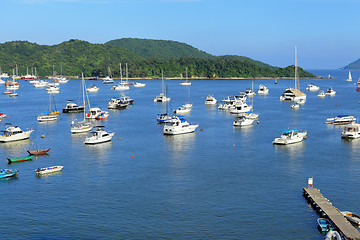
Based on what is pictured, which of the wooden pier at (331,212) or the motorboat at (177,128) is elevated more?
the motorboat at (177,128)

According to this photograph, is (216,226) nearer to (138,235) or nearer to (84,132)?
(138,235)

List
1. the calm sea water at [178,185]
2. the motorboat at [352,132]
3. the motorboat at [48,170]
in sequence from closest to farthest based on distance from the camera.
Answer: the calm sea water at [178,185] < the motorboat at [48,170] < the motorboat at [352,132]

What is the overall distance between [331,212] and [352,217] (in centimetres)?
235

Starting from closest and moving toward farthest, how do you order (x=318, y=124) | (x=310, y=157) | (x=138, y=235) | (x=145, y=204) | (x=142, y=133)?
(x=138, y=235) → (x=145, y=204) → (x=310, y=157) → (x=142, y=133) → (x=318, y=124)

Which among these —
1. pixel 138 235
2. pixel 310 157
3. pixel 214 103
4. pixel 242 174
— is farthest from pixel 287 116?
pixel 138 235

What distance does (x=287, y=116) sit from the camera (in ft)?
459

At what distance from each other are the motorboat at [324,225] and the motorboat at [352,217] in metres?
2.87

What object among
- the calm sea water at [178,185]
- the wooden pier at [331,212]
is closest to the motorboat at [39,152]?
the calm sea water at [178,185]

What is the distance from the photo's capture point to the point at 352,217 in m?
49.8

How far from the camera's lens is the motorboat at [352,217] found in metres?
48.8

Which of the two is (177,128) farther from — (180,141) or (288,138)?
(288,138)

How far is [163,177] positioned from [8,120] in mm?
85277

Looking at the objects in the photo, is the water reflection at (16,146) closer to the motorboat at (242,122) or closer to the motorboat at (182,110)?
the motorboat at (242,122)

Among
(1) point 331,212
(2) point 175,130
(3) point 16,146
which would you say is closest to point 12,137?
(3) point 16,146
